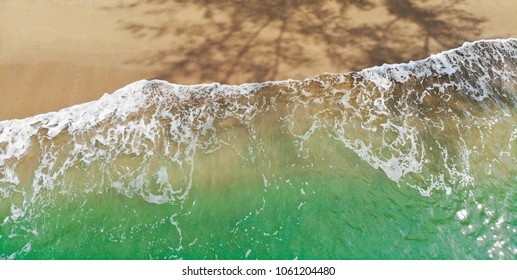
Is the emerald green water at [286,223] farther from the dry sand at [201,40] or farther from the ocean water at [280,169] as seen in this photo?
the dry sand at [201,40]

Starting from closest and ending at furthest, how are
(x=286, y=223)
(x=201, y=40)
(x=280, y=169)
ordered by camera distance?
(x=286, y=223)
(x=280, y=169)
(x=201, y=40)

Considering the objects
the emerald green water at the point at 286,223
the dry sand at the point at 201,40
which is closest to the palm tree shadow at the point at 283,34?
the dry sand at the point at 201,40

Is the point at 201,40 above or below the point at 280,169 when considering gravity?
above

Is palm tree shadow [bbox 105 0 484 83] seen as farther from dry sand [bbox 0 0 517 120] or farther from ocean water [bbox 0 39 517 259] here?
ocean water [bbox 0 39 517 259]

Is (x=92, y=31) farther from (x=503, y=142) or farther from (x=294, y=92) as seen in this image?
(x=503, y=142)

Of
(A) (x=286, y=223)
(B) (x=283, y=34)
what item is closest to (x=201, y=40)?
(B) (x=283, y=34)

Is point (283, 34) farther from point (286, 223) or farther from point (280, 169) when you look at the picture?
point (286, 223)

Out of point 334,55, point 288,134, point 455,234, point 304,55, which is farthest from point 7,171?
point 455,234

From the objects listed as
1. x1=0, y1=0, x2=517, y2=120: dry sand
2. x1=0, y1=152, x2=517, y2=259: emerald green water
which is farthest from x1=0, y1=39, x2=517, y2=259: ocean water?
x1=0, y1=0, x2=517, y2=120: dry sand
